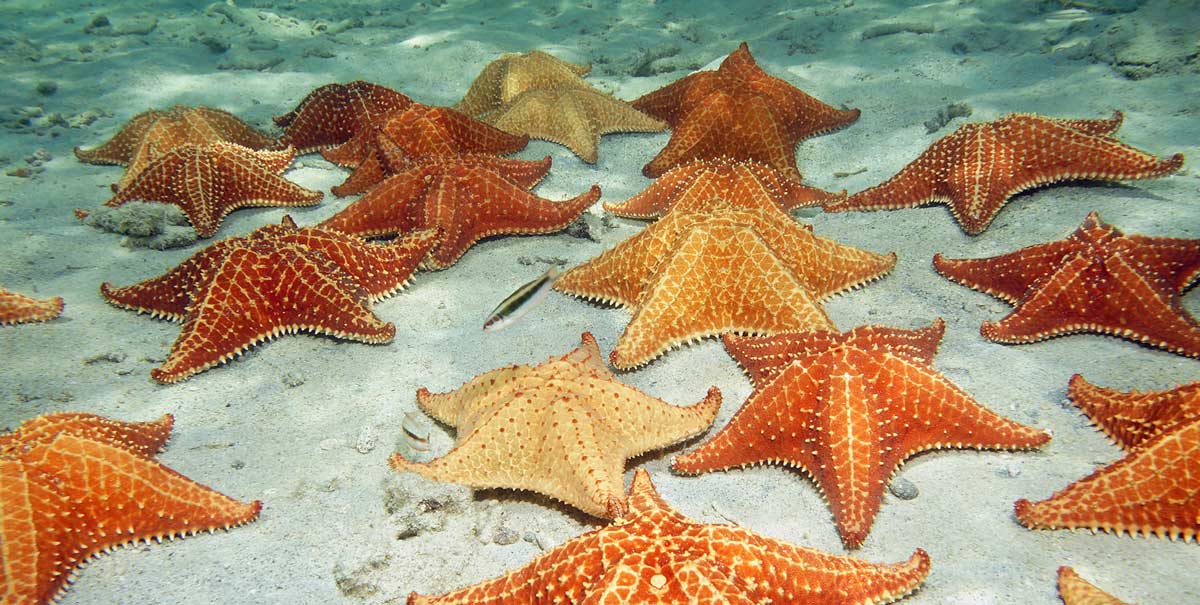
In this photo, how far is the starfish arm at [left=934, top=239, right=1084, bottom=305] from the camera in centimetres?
448

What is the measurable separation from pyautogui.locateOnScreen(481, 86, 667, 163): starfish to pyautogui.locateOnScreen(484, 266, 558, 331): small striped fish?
423cm

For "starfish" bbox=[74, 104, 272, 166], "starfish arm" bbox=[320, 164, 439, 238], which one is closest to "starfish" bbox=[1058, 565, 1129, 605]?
"starfish arm" bbox=[320, 164, 439, 238]

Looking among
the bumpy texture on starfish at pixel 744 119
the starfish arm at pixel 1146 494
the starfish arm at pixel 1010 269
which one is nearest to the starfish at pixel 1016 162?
the starfish arm at pixel 1010 269

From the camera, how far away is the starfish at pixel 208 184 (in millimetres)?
6559

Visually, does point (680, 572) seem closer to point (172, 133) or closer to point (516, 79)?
point (516, 79)

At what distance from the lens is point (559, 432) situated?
3.38 metres

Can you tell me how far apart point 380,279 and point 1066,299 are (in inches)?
196

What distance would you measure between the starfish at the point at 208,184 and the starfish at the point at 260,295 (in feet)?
5.38

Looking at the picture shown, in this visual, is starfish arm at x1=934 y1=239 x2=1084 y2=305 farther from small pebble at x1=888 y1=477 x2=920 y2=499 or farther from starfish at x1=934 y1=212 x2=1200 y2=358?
small pebble at x1=888 y1=477 x2=920 y2=499

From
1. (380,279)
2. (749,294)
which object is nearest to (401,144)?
(380,279)

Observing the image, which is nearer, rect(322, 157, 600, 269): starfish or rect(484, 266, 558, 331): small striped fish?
rect(484, 266, 558, 331): small striped fish

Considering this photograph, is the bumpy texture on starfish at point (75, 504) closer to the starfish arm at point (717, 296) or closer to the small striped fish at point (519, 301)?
the small striped fish at point (519, 301)

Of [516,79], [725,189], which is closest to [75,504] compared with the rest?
[725,189]

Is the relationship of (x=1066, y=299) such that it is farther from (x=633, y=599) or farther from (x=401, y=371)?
(x=401, y=371)
